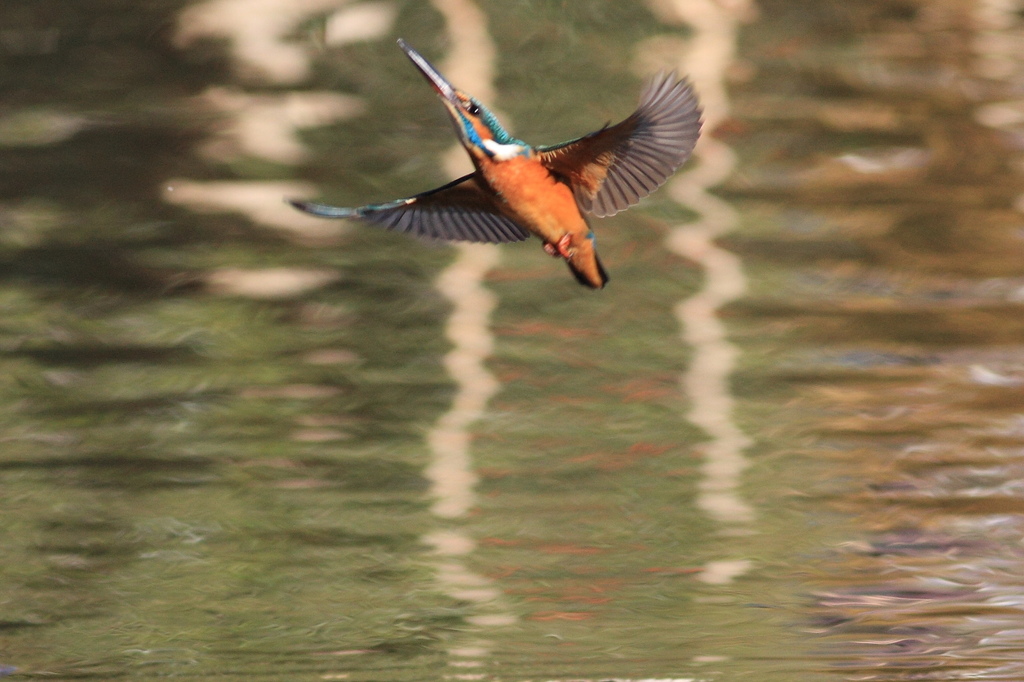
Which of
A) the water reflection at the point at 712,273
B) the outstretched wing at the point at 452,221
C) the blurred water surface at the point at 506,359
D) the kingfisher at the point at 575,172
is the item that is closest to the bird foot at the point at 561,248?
the kingfisher at the point at 575,172

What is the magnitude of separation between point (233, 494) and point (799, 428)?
133cm

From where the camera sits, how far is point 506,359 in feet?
8.59

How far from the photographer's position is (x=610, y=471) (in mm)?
2900

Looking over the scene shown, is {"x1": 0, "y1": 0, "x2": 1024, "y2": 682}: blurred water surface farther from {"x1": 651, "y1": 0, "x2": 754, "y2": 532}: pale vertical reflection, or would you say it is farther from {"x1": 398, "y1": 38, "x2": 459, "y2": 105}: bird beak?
{"x1": 398, "y1": 38, "x2": 459, "y2": 105}: bird beak

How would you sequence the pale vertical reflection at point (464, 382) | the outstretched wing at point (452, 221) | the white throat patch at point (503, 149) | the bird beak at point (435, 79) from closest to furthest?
1. the bird beak at point (435, 79)
2. the white throat patch at point (503, 149)
3. the outstretched wing at point (452, 221)
4. the pale vertical reflection at point (464, 382)

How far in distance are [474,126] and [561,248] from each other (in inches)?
5.8

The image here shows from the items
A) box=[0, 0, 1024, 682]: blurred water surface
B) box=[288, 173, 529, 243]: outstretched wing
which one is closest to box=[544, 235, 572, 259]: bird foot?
box=[288, 173, 529, 243]: outstretched wing

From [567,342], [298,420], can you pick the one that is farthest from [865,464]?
[298,420]

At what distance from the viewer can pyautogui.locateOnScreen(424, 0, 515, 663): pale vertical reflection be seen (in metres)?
2.05

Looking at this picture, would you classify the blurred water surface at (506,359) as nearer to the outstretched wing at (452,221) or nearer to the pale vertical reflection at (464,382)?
the pale vertical reflection at (464,382)

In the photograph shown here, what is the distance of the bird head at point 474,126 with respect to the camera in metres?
1.09

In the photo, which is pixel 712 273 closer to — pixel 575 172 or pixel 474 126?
pixel 575 172

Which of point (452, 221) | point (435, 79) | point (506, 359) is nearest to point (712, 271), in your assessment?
point (506, 359)

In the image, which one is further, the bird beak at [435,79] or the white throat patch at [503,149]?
the white throat patch at [503,149]
